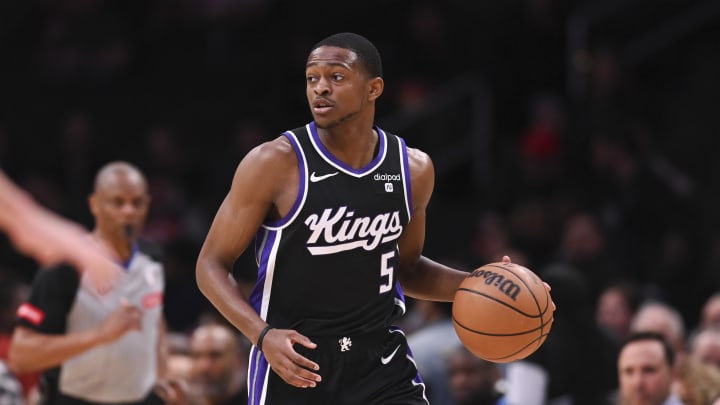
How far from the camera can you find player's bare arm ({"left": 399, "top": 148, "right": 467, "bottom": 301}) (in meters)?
5.38

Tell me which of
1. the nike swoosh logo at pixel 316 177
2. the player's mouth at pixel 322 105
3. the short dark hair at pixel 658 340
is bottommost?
the short dark hair at pixel 658 340

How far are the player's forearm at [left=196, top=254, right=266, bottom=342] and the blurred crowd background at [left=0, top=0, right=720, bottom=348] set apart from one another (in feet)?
22.3

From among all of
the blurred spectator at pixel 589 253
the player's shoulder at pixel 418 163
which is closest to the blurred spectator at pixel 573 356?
the blurred spectator at pixel 589 253

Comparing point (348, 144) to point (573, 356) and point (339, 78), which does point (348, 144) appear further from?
point (573, 356)

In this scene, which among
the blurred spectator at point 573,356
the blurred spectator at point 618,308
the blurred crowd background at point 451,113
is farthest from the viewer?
the blurred crowd background at point 451,113

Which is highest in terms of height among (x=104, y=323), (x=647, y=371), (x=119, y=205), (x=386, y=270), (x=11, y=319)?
(x=119, y=205)

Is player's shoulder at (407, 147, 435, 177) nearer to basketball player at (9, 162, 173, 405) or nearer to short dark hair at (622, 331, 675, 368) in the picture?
basketball player at (9, 162, 173, 405)

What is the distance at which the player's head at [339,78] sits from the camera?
5.00m

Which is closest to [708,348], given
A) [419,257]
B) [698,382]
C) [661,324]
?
[661,324]

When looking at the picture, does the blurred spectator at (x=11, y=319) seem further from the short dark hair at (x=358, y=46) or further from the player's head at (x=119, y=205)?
the short dark hair at (x=358, y=46)

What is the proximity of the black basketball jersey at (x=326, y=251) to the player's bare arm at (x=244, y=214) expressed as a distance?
58mm

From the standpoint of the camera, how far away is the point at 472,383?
26.4 feet

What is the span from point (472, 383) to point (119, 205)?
2.69 m

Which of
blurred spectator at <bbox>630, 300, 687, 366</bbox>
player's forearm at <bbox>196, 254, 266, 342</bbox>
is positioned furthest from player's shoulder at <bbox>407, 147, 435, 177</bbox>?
blurred spectator at <bbox>630, 300, 687, 366</bbox>
